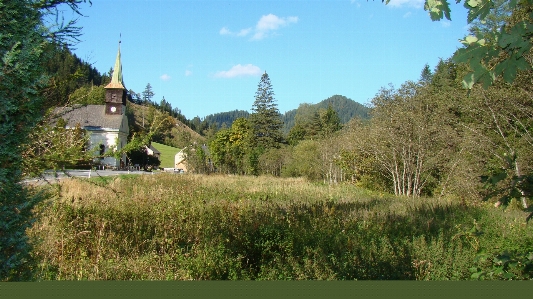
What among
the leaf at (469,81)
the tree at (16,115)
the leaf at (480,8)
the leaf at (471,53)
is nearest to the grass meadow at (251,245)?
the tree at (16,115)

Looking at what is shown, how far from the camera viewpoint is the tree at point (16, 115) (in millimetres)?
2320

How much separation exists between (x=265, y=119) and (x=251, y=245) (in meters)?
44.3

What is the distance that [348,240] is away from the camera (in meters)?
5.19

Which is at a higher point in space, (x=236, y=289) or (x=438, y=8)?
(x=438, y=8)

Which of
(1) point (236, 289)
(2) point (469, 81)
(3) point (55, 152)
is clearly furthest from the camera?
(3) point (55, 152)

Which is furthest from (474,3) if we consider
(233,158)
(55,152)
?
(233,158)

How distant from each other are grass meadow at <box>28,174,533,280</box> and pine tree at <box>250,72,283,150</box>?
40940 millimetres

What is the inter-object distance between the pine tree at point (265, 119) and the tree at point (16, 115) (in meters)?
44.8

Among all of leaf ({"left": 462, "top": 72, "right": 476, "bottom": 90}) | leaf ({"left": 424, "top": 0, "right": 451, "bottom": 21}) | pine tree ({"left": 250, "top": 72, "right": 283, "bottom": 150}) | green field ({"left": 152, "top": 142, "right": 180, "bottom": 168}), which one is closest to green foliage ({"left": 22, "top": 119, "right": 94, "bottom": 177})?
leaf ({"left": 424, "top": 0, "right": 451, "bottom": 21})

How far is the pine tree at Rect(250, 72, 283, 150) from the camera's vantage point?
159 feet

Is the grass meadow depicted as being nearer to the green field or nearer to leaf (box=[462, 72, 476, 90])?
leaf (box=[462, 72, 476, 90])

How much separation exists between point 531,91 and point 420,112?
4.44 meters

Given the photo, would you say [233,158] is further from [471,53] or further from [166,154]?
[166,154]

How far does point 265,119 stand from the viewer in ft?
160
